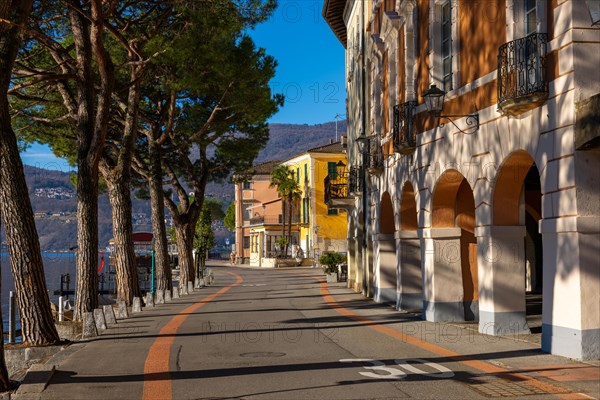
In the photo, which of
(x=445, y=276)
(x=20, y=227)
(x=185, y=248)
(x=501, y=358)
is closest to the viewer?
(x=501, y=358)

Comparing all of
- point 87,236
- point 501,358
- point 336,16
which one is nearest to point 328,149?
point 336,16

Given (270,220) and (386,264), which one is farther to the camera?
(270,220)

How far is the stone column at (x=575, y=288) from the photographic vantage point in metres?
10.7

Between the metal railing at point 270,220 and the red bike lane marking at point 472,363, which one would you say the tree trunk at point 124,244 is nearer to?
the red bike lane marking at point 472,363

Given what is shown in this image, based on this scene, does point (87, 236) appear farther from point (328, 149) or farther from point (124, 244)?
point (328, 149)

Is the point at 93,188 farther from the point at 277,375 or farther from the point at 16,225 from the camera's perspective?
the point at 277,375

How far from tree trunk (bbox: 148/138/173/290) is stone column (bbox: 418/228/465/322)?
16478 millimetres

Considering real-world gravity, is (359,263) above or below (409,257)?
below

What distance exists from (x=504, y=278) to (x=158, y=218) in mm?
20176

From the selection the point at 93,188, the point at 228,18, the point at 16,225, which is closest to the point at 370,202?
the point at 228,18

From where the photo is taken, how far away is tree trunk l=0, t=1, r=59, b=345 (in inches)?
531

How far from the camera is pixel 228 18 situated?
77.6 ft

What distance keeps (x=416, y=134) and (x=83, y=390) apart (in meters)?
11.1

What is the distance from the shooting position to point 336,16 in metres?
36.9
